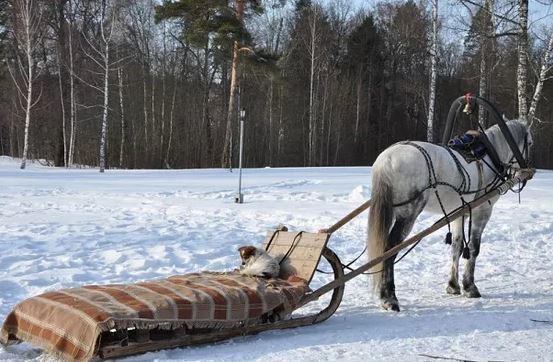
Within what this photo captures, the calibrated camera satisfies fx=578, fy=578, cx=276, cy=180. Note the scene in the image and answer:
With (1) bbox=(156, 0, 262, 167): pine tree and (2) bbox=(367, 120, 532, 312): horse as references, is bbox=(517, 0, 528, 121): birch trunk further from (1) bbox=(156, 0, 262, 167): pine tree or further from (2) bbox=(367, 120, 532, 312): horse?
(1) bbox=(156, 0, 262, 167): pine tree

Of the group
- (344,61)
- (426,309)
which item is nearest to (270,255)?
(426,309)

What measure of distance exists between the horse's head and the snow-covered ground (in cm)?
152

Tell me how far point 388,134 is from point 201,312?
41147mm

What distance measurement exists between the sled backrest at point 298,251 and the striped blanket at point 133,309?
1.35 feet

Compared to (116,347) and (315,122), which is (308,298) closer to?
(116,347)

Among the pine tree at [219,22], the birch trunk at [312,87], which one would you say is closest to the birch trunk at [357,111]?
the birch trunk at [312,87]

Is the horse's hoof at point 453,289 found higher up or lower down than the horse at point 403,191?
lower down

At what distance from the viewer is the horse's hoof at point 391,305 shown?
542 cm

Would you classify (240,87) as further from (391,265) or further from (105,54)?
(391,265)

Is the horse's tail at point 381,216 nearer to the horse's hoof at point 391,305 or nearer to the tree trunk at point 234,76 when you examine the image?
the horse's hoof at point 391,305

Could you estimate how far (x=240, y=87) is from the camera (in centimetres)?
2939

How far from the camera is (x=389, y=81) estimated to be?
141 feet

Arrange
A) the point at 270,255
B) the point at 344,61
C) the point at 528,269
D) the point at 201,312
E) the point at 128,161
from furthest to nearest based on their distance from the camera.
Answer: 1. the point at 344,61
2. the point at 128,161
3. the point at 528,269
4. the point at 270,255
5. the point at 201,312

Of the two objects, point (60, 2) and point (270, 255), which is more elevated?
point (60, 2)
